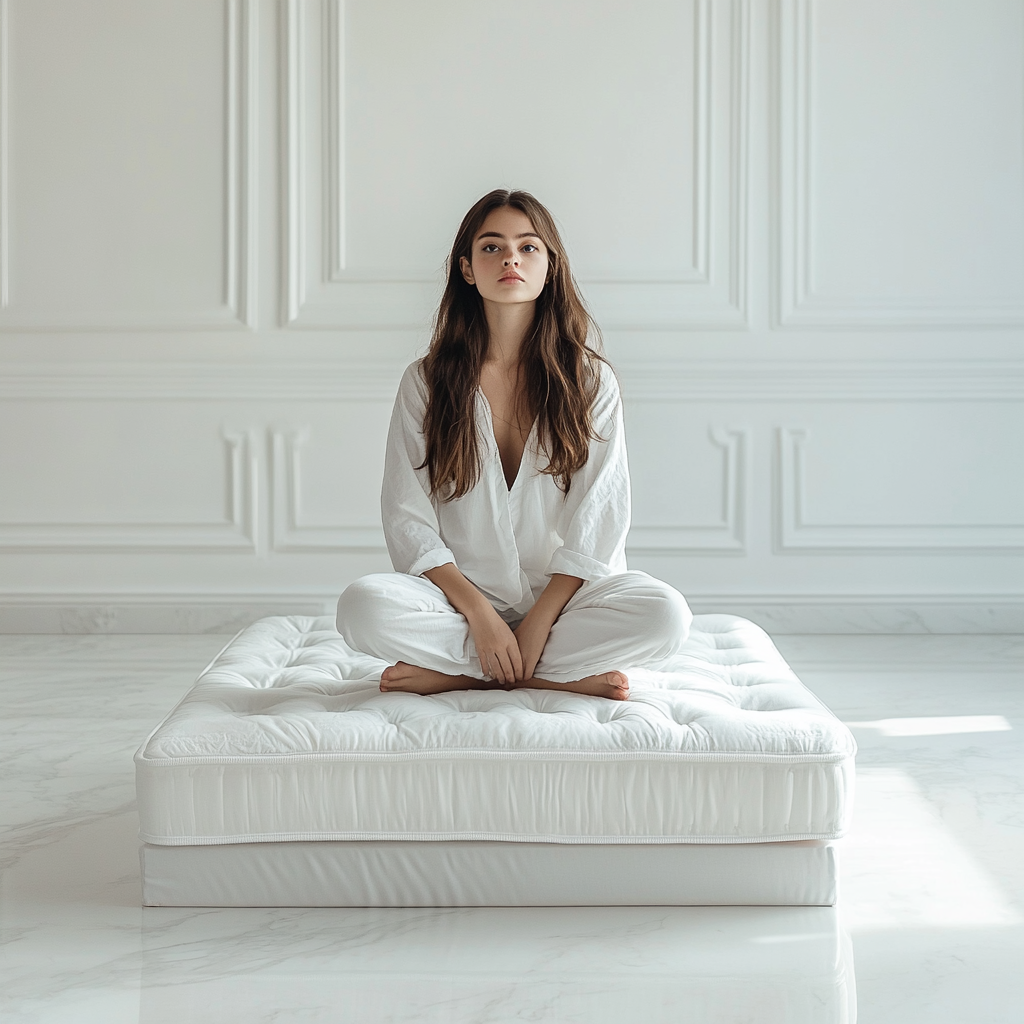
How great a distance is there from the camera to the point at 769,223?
3549 millimetres

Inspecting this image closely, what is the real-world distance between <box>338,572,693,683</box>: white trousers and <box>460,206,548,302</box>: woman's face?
0.51 meters

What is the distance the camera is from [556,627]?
1.77 metres

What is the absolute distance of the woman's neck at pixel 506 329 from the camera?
199 cm

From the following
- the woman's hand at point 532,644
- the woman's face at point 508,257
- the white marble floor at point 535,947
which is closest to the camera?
the white marble floor at point 535,947

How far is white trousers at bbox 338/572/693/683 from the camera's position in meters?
1.66

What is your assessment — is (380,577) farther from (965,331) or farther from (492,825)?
(965,331)

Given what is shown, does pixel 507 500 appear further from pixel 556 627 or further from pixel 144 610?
pixel 144 610

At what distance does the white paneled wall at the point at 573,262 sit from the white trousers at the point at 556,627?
1.85m

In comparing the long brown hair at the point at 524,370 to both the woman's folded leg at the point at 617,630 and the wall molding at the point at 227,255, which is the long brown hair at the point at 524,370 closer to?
the woman's folded leg at the point at 617,630

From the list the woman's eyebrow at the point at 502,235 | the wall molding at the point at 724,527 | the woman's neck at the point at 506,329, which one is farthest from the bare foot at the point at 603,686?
the wall molding at the point at 724,527

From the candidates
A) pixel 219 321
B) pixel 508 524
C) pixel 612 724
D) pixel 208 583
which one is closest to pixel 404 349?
pixel 219 321

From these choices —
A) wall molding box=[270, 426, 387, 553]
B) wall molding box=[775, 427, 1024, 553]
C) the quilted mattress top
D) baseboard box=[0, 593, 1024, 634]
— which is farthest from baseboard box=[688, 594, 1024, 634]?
the quilted mattress top

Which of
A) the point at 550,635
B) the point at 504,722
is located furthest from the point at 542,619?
the point at 504,722

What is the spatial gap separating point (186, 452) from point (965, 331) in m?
2.50
